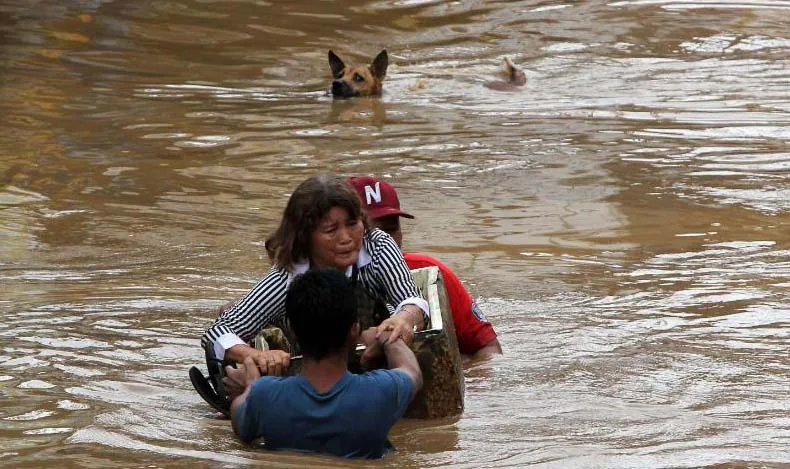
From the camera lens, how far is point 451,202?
10.6 m

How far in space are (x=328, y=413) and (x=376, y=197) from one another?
1.57m

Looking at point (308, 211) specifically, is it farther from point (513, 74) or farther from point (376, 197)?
point (513, 74)

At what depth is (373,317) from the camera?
577 centimetres

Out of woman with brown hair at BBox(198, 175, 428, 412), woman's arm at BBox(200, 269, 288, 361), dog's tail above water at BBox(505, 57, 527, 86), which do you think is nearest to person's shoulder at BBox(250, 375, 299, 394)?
woman with brown hair at BBox(198, 175, 428, 412)

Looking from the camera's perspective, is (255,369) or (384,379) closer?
(384,379)

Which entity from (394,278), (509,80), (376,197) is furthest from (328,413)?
(509,80)

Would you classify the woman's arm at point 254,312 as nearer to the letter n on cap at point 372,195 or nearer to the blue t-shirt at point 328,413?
the blue t-shirt at point 328,413

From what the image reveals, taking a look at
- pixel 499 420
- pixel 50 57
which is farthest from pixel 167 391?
pixel 50 57

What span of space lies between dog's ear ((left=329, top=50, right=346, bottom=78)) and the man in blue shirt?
35.8 feet

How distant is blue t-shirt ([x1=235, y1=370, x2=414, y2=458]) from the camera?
482 cm

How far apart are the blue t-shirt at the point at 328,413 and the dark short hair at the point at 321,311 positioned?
136 mm

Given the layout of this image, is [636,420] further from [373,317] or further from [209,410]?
[209,410]

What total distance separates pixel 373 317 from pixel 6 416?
1.40 meters

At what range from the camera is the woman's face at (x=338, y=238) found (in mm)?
5422
